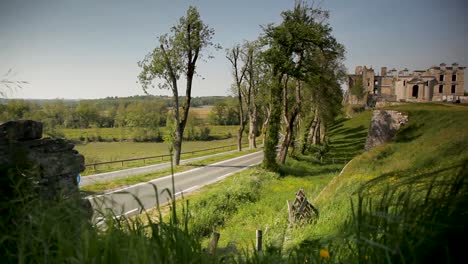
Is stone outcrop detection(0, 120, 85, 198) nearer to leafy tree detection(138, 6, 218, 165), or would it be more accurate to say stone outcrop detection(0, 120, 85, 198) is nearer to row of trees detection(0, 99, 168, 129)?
leafy tree detection(138, 6, 218, 165)

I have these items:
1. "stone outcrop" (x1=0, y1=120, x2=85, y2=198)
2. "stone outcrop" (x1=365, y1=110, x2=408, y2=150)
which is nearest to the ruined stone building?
"stone outcrop" (x1=365, y1=110, x2=408, y2=150)

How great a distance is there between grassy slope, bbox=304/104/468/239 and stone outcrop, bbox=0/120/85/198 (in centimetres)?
609

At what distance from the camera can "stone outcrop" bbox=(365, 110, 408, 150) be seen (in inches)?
812

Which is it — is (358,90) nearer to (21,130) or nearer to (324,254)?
(21,130)

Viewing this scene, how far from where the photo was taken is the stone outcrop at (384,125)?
812 inches

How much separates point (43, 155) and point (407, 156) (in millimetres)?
12993

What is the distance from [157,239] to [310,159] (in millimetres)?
28236

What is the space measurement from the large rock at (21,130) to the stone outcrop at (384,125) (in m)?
19.4

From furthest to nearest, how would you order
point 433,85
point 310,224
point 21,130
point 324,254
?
point 433,85 < point 310,224 < point 21,130 < point 324,254

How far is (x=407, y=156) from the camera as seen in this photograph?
13273mm

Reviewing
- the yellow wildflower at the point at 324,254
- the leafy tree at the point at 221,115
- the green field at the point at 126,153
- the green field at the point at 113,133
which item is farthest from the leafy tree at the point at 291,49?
the leafy tree at the point at 221,115

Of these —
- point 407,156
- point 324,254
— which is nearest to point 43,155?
point 324,254

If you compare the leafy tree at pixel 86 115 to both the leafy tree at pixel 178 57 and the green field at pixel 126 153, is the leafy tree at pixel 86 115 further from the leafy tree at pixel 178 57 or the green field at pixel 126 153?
the leafy tree at pixel 178 57

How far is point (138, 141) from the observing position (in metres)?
75.8
